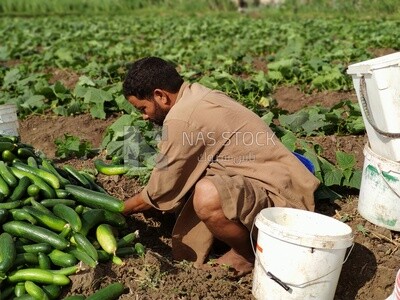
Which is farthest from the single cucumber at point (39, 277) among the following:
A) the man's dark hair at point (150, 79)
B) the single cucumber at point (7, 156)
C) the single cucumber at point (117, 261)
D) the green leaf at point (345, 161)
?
the green leaf at point (345, 161)

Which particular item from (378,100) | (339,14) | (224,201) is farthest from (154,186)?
(339,14)

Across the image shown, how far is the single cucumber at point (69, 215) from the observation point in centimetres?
381

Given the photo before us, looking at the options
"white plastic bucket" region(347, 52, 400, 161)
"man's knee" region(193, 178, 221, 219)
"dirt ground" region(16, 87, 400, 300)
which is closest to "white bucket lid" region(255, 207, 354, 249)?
"man's knee" region(193, 178, 221, 219)

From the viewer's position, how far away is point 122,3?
35.6 metres

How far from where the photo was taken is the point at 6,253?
139 inches

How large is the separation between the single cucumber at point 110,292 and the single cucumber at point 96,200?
0.78 metres

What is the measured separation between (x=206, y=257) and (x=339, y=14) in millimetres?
23632

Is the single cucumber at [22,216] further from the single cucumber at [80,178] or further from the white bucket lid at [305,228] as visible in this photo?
the white bucket lid at [305,228]

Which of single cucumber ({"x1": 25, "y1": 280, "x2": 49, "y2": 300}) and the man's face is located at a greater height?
the man's face

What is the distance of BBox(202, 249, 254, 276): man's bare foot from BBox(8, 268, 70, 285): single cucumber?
125 cm

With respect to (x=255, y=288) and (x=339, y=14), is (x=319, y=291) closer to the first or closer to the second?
(x=255, y=288)

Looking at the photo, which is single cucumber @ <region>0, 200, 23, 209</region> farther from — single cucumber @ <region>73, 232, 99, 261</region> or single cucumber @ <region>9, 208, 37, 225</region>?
single cucumber @ <region>73, 232, 99, 261</region>

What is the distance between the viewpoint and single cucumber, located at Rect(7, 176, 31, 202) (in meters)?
4.03

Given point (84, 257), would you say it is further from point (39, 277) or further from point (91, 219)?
point (91, 219)
